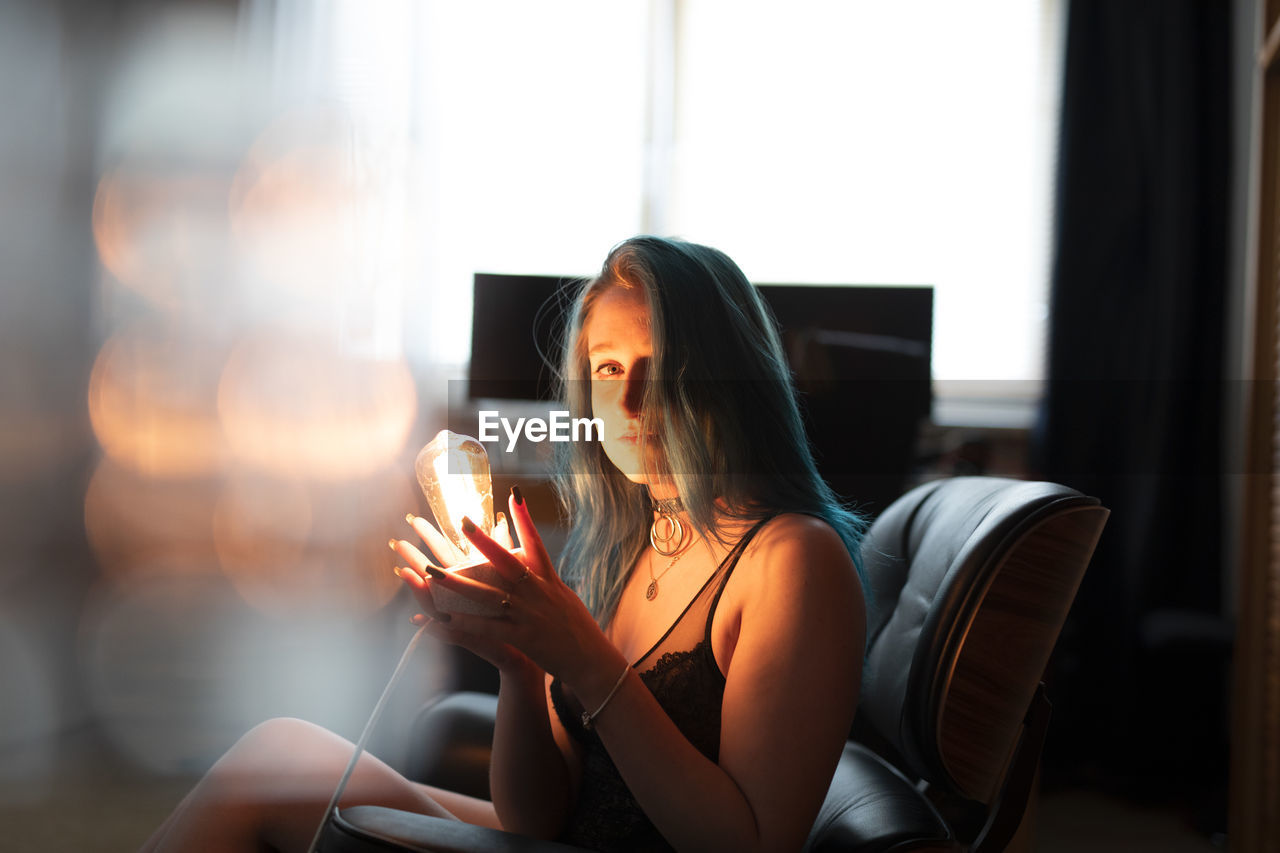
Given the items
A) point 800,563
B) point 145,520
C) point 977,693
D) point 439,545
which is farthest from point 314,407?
point 977,693

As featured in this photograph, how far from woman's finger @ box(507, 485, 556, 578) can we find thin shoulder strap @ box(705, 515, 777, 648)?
210 millimetres

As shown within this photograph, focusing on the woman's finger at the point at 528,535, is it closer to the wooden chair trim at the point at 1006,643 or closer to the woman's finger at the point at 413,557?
the woman's finger at the point at 413,557

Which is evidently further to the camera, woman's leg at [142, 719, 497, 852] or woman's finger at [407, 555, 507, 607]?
woman's leg at [142, 719, 497, 852]

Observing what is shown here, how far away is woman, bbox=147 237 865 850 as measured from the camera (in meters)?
0.78

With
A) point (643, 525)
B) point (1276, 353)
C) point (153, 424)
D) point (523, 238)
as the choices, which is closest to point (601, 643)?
point (643, 525)

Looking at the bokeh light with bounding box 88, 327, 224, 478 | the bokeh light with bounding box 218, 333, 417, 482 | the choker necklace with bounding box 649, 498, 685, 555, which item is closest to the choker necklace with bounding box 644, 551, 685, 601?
the choker necklace with bounding box 649, 498, 685, 555

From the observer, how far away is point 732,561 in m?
0.92

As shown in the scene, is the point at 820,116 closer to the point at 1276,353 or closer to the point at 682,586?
the point at 1276,353

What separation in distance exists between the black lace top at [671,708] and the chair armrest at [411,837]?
0.61 ft

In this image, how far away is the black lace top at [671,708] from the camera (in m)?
0.89

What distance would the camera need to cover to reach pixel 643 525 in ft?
3.83

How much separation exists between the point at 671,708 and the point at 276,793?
49 centimetres

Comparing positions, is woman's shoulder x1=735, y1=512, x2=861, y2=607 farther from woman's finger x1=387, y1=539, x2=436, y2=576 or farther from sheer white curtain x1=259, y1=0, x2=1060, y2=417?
sheer white curtain x1=259, y1=0, x2=1060, y2=417

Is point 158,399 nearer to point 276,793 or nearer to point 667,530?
point 276,793
